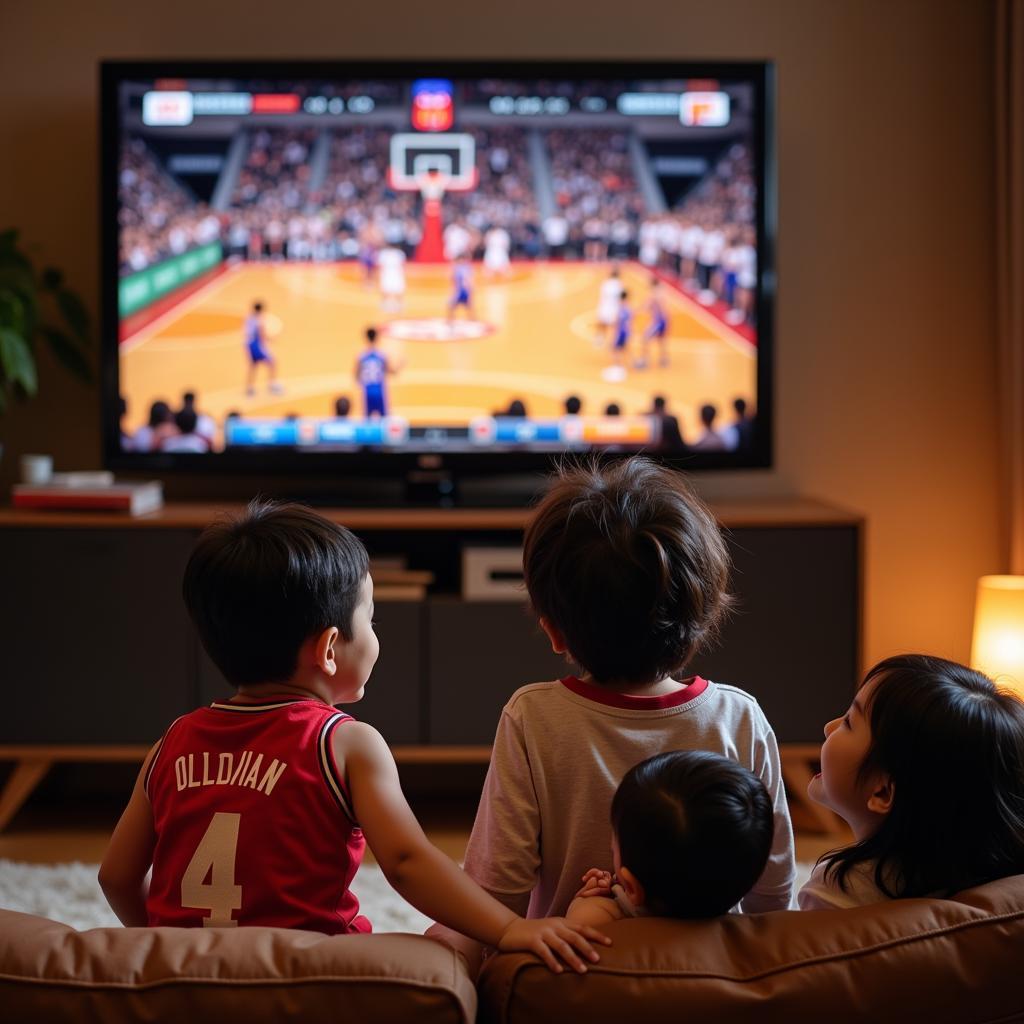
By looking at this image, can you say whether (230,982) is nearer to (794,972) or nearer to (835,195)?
(794,972)

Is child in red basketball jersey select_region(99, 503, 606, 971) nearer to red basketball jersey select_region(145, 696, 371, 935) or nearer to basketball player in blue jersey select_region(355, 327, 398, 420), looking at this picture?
red basketball jersey select_region(145, 696, 371, 935)

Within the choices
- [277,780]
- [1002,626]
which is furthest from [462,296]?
[277,780]

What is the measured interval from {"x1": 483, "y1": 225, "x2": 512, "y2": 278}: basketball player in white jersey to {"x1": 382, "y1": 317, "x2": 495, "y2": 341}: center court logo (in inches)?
5.5

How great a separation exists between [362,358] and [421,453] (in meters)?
0.29

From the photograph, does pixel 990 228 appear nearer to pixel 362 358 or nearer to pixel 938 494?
pixel 938 494

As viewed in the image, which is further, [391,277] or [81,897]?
[391,277]

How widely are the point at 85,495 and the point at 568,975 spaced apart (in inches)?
101

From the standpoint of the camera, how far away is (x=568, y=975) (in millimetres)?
891

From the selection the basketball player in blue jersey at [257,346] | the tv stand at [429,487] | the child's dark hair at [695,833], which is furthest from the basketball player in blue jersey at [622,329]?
Result: the child's dark hair at [695,833]

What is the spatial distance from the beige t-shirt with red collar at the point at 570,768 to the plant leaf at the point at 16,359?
2300 mm

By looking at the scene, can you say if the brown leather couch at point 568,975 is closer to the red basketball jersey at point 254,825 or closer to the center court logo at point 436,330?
the red basketball jersey at point 254,825

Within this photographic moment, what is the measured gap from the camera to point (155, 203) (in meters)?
3.37

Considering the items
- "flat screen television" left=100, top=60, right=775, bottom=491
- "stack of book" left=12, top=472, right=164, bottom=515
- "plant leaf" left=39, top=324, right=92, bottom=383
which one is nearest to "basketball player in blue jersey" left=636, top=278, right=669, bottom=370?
"flat screen television" left=100, top=60, right=775, bottom=491

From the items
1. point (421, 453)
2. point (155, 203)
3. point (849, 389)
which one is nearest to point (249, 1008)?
point (421, 453)
